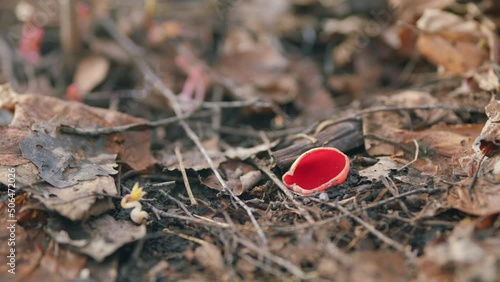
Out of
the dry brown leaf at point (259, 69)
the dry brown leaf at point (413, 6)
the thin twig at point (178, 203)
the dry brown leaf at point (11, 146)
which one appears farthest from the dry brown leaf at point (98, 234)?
the dry brown leaf at point (413, 6)

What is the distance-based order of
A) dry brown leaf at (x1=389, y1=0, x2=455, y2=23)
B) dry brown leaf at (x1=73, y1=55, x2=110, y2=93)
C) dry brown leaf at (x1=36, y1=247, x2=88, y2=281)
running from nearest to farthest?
1. dry brown leaf at (x1=36, y1=247, x2=88, y2=281)
2. dry brown leaf at (x1=389, y1=0, x2=455, y2=23)
3. dry brown leaf at (x1=73, y1=55, x2=110, y2=93)

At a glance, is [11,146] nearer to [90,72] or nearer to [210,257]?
[210,257]

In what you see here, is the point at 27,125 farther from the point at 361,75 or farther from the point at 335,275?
the point at 361,75

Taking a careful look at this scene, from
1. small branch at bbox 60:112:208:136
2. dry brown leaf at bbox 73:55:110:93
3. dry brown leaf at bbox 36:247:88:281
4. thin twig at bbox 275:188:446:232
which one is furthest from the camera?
dry brown leaf at bbox 73:55:110:93

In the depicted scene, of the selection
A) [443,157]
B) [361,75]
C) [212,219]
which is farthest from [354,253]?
[361,75]

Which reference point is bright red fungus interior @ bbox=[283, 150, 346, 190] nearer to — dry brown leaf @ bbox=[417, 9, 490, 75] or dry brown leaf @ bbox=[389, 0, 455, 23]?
dry brown leaf @ bbox=[417, 9, 490, 75]

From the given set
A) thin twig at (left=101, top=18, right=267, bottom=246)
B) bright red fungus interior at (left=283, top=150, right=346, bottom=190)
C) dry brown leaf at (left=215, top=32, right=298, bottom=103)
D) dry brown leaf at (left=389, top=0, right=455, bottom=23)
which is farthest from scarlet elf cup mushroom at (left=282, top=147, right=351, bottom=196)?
dry brown leaf at (left=389, top=0, right=455, bottom=23)

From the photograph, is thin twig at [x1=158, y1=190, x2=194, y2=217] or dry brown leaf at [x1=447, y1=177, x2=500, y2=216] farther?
thin twig at [x1=158, y1=190, x2=194, y2=217]
